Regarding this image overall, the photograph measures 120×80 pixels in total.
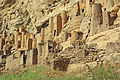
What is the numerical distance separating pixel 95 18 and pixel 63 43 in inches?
187

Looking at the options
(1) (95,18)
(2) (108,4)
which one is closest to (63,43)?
(1) (95,18)

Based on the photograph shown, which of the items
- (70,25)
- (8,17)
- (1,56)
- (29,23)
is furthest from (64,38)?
(8,17)

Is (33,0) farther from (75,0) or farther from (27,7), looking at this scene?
(75,0)

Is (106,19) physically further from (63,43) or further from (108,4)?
(63,43)

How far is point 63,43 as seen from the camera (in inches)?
963

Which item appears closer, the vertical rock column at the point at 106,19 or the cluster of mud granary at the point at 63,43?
the cluster of mud granary at the point at 63,43

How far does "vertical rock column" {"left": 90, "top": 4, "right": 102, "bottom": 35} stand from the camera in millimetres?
20333

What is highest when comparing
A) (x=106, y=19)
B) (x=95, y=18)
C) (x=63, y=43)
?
(x=95, y=18)

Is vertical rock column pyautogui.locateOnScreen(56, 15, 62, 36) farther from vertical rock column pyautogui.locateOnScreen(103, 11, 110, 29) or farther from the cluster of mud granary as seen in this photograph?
vertical rock column pyautogui.locateOnScreen(103, 11, 110, 29)

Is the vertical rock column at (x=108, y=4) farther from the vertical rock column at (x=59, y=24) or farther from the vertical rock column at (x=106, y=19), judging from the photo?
the vertical rock column at (x=59, y=24)

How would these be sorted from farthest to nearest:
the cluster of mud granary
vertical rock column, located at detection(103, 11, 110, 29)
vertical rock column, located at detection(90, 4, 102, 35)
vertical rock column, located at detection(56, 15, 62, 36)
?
→ 1. vertical rock column, located at detection(56, 15, 62, 36)
2. vertical rock column, located at detection(90, 4, 102, 35)
3. vertical rock column, located at detection(103, 11, 110, 29)
4. the cluster of mud granary

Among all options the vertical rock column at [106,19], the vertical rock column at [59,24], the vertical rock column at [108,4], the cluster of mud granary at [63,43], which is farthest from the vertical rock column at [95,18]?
the vertical rock column at [59,24]

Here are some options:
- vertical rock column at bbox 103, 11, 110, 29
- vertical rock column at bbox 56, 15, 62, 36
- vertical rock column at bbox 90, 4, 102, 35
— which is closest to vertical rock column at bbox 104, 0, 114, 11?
vertical rock column at bbox 90, 4, 102, 35

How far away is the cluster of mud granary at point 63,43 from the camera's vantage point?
15250mm
